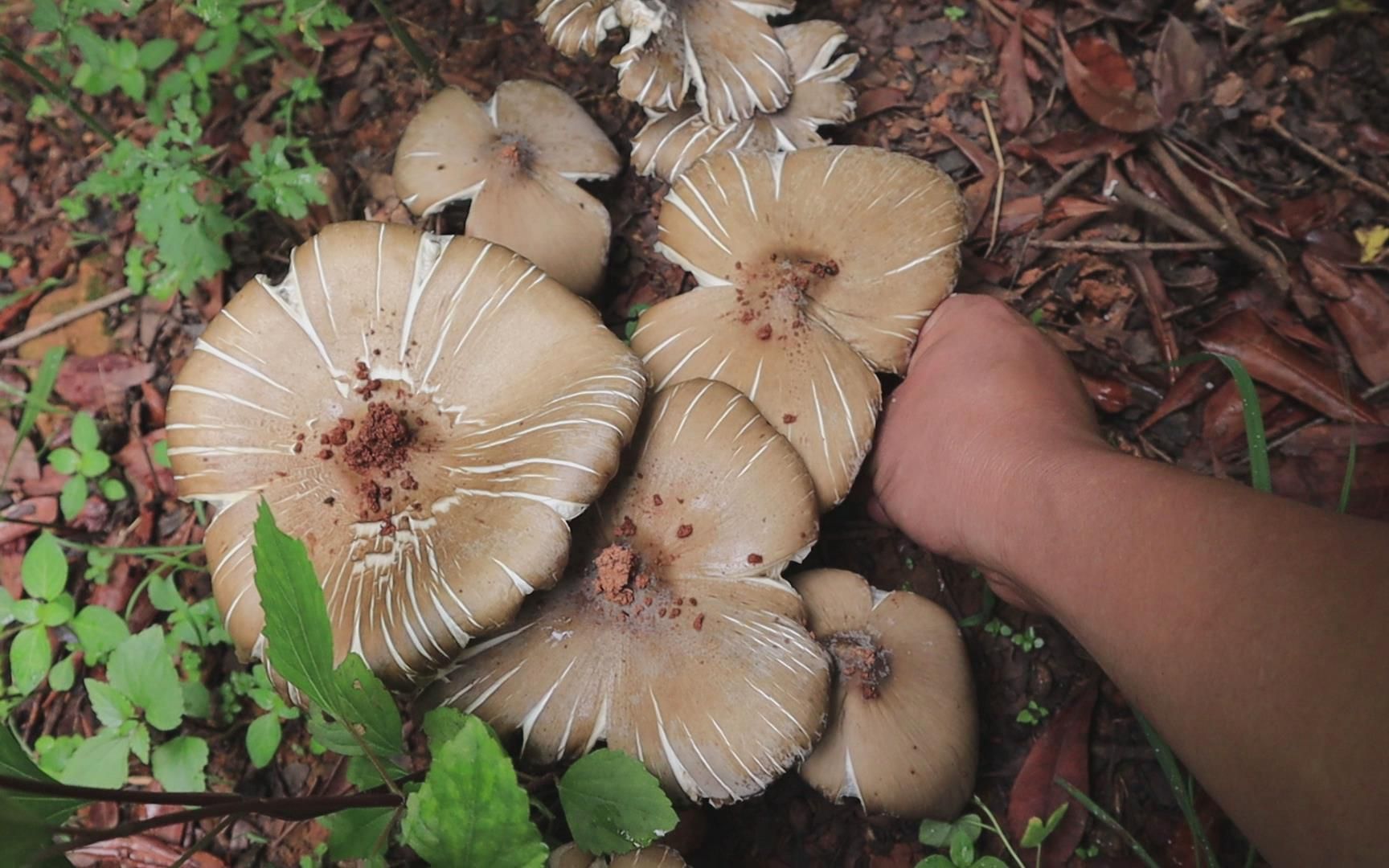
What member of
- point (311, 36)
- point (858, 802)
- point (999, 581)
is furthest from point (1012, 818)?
point (311, 36)

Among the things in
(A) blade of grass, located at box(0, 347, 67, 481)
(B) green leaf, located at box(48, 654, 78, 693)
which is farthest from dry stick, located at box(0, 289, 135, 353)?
A: (B) green leaf, located at box(48, 654, 78, 693)

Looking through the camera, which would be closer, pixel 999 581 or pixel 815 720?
pixel 815 720

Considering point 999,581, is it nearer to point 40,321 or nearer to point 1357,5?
point 1357,5

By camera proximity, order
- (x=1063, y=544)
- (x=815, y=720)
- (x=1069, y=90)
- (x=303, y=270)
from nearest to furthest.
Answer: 1. (x=1063, y=544)
2. (x=815, y=720)
3. (x=303, y=270)
4. (x=1069, y=90)

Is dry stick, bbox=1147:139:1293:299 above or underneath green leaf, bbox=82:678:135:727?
above

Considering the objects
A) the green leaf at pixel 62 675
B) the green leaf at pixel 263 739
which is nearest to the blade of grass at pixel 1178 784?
the green leaf at pixel 263 739

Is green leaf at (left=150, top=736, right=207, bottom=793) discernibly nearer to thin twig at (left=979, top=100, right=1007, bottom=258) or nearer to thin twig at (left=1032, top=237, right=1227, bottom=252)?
thin twig at (left=979, top=100, right=1007, bottom=258)

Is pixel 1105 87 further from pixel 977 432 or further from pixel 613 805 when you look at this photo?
pixel 613 805
